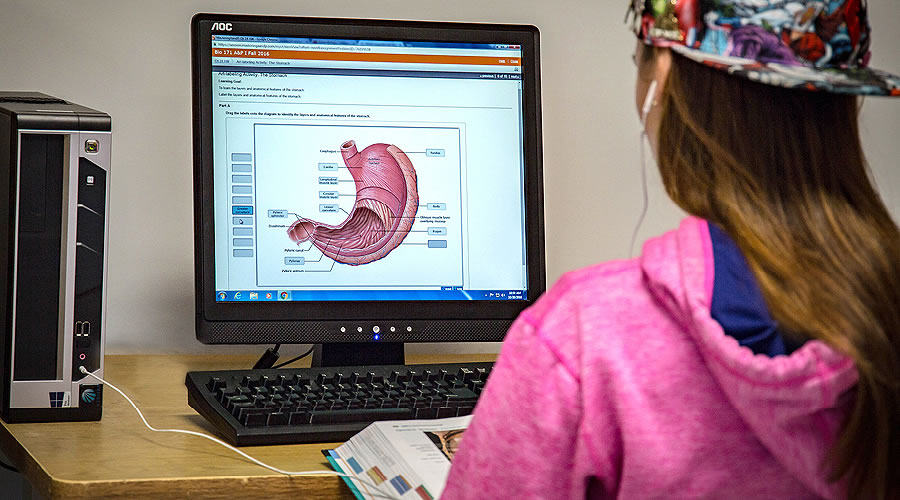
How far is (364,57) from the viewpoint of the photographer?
1.25m

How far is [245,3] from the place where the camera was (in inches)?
54.7

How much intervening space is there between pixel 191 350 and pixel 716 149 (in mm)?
973

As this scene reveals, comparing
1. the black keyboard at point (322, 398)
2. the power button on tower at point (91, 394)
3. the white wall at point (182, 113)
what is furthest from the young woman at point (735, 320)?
the white wall at point (182, 113)

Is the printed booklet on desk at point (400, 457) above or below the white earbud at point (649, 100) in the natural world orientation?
below

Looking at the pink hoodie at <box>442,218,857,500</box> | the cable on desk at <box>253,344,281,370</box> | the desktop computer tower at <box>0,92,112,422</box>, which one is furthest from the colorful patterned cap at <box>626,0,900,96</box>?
the cable on desk at <box>253,344,281,370</box>

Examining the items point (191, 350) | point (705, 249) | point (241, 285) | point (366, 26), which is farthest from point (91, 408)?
point (705, 249)

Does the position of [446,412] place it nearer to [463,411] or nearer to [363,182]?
[463,411]

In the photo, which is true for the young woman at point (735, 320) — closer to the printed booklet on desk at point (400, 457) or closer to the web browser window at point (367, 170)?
the printed booklet on desk at point (400, 457)

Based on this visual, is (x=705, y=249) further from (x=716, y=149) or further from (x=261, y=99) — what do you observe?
(x=261, y=99)

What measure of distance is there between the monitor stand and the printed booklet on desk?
0.35 meters

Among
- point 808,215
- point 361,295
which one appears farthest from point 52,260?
point 808,215

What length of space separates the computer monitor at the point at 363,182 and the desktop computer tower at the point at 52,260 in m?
0.21

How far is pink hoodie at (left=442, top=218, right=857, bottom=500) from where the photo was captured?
537 mm

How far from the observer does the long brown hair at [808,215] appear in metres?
0.53
